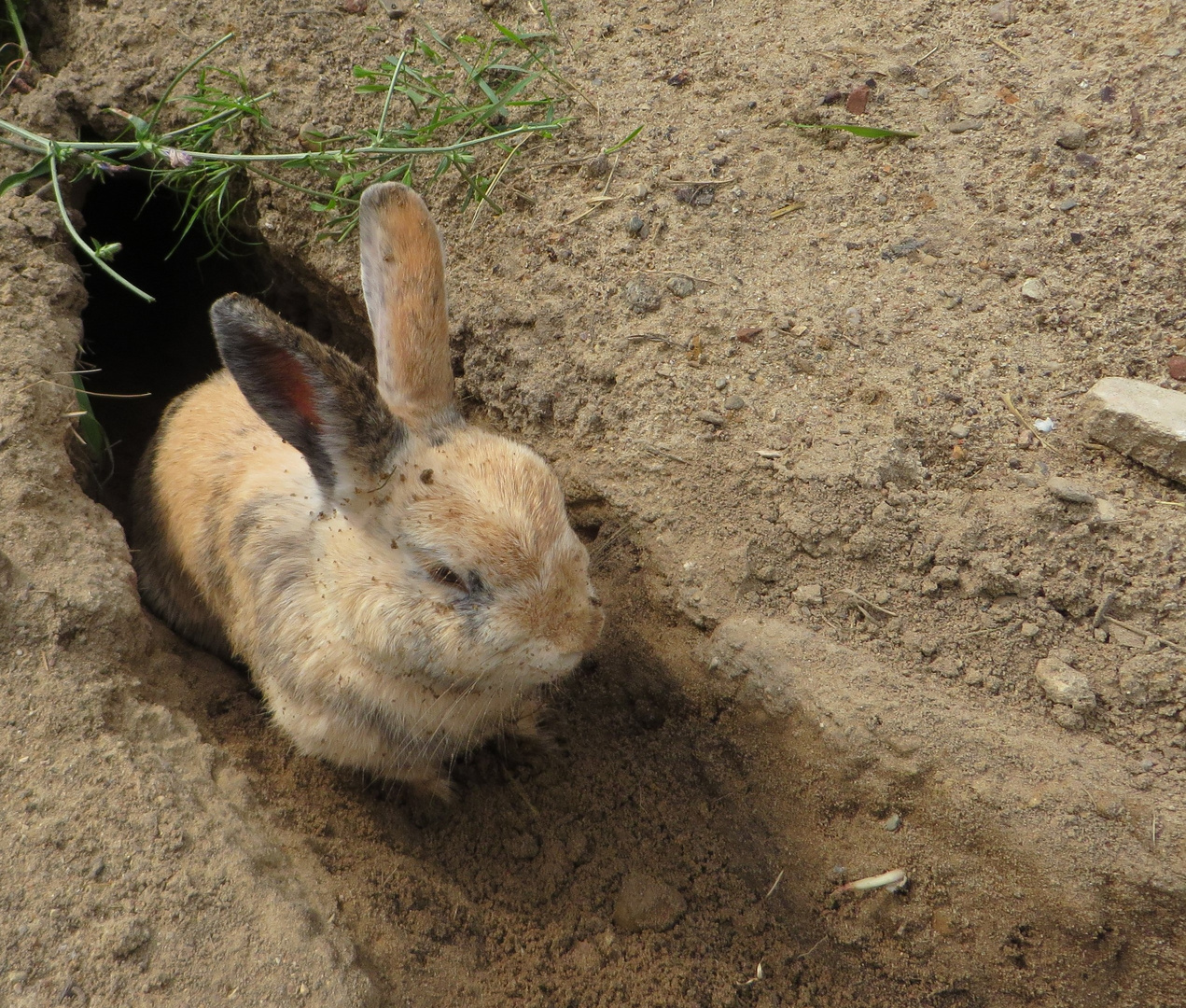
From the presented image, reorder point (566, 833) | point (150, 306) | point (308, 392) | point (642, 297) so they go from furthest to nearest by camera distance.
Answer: point (150, 306) → point (642, 297) → point (566, 833) → point (308, 392)

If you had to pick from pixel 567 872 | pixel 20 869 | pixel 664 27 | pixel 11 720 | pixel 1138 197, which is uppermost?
pixel 664 27

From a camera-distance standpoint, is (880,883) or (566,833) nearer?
(880,883)

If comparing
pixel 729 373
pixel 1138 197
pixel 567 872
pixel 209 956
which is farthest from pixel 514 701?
pixel 1138 197

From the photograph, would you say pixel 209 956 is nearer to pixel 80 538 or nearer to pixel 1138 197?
pixel 80 538

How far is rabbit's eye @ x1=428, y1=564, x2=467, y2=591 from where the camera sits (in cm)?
273

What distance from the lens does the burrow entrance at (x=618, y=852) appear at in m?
2.87

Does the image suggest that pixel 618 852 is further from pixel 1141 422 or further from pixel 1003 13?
pixel 1003 13

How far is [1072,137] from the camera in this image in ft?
11.7

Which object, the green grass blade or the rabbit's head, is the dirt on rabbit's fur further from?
the rabbit's head

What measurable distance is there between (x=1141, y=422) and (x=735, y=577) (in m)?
1.42

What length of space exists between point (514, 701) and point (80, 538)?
5.54 feet

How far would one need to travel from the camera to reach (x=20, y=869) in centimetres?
254

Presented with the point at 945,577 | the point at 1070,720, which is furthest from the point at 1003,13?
the point at 1070,720

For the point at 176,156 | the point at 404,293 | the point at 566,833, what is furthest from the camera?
the point at 176,156
